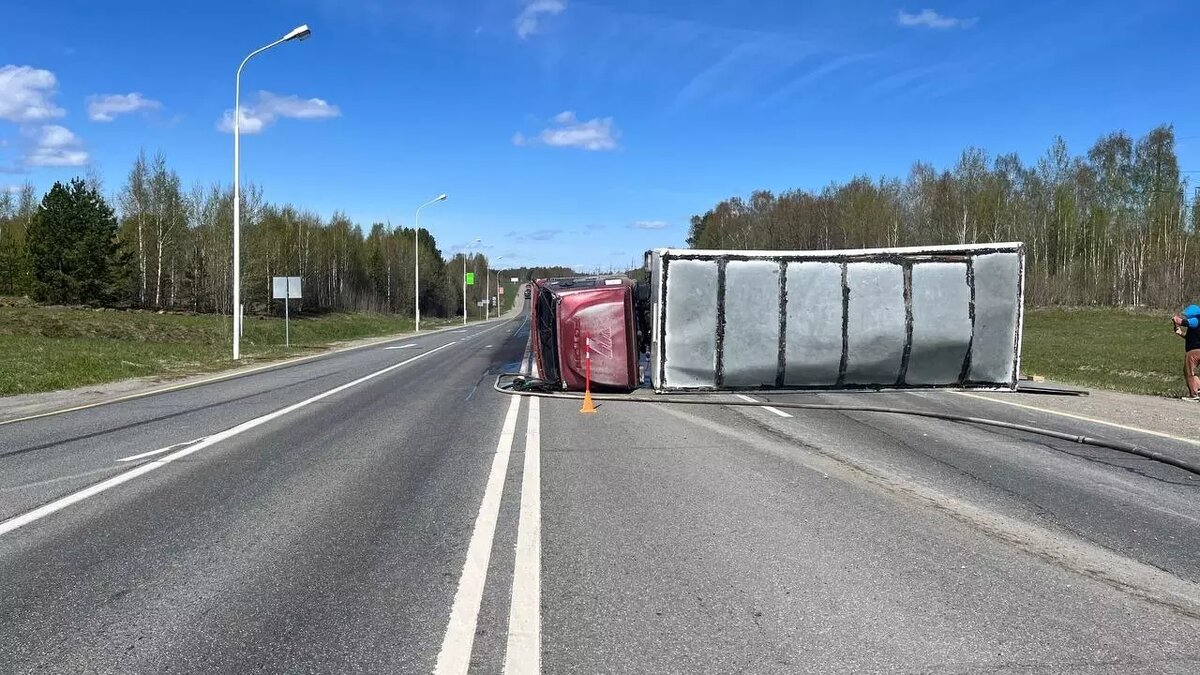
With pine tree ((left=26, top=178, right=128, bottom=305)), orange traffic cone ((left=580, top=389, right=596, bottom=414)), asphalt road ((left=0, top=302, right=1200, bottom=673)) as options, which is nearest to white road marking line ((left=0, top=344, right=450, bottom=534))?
asphalt road ((left=0, top=302, right=1200, bottom=673))

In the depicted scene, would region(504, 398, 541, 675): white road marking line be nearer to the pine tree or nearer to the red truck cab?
the red truck cab

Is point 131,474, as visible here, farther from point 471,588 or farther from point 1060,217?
point 1060,217

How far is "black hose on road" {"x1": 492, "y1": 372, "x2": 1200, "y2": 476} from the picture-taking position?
8289 mm

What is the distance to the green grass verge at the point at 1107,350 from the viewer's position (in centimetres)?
1830

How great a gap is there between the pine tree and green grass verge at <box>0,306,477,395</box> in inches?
278

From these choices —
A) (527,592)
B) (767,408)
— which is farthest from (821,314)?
(527,592)

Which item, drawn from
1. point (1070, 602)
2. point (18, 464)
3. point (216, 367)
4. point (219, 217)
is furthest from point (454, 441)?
point (219, 217)

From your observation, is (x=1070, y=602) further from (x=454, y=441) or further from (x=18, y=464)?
(x=18, y=464)

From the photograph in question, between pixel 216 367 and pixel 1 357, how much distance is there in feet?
15.9

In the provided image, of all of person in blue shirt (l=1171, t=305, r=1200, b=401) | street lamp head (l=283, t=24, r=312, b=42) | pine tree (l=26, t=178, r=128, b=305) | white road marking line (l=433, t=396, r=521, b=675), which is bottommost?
white road marking line (l=433, t=396, r=521, b=675)

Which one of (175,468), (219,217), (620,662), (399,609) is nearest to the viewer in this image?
(620,662)

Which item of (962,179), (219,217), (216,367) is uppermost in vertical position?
(962,179)

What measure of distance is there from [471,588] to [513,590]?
0.79 ft

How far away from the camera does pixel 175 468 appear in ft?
24.7
